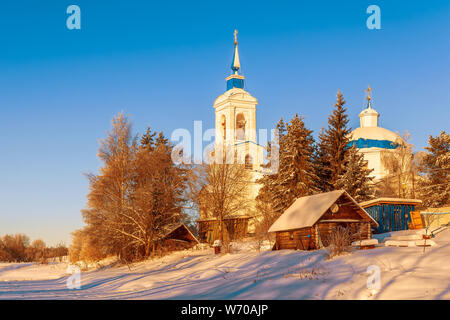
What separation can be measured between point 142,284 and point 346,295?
9.85 m

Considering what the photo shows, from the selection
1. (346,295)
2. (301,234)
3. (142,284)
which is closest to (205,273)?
(142,284)

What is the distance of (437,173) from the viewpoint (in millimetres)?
42375

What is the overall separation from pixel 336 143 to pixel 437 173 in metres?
10.4

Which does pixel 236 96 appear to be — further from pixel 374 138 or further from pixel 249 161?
pixel 374 138

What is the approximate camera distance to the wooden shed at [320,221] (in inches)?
1021

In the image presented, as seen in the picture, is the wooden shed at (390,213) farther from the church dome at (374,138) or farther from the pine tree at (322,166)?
the church dome at (374,138)

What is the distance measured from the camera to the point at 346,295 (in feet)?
42.8

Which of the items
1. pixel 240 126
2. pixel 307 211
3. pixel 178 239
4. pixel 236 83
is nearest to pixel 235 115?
pixel 240 126

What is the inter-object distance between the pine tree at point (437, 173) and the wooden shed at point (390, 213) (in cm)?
859

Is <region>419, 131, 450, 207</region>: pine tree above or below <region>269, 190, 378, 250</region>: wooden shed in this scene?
above

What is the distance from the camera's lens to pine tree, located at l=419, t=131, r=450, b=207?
40625 mm

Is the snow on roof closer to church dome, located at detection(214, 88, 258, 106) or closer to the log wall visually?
the log wall

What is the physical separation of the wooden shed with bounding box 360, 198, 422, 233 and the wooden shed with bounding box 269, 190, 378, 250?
16.2 feet

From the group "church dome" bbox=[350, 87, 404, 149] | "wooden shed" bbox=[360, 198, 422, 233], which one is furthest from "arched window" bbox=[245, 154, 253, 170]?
"wooden shed" bbox=[360, 198, 422, 233]
